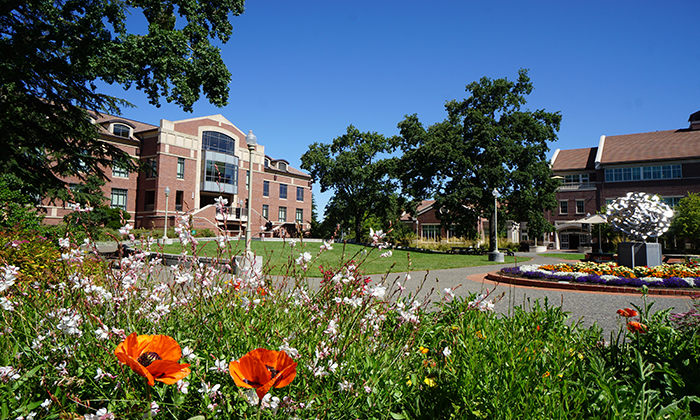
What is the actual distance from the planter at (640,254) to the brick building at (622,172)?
94.9 feet

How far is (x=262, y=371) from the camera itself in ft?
4.14

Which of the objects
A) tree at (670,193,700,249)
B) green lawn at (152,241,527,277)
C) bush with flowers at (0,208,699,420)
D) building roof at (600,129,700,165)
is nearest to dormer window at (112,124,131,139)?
green lawn at (152,241,527,277)

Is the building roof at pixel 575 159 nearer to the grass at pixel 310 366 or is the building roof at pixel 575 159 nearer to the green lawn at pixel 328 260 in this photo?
the green lawn at pixel 328 260

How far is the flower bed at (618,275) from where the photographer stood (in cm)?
1039

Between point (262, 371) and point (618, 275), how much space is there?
1358 cm

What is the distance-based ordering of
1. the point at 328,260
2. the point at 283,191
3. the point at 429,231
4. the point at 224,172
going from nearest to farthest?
1. the point at 328,260
2. the point at 224,172
3. the point at 283,191
4. the point at 429,231

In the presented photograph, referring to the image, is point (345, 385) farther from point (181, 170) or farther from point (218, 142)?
point (218, 142)

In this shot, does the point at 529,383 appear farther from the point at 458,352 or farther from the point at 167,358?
the point at 167,358

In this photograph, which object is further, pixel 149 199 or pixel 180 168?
pixel 180 168

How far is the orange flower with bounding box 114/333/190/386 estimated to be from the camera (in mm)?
1179

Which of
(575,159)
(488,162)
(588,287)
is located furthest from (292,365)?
(575,159)

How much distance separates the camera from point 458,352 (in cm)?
226

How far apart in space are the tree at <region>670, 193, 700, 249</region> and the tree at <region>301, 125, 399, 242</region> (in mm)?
25023

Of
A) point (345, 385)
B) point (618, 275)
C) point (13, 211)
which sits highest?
point (13, 211)
